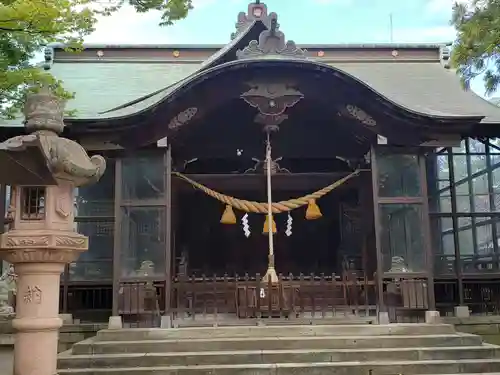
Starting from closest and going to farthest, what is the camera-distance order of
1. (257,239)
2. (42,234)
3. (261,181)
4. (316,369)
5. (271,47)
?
(42,234)
(316,369)
(271,47)
(261,181)
(257,239)

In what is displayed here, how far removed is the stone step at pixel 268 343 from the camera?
8000mm

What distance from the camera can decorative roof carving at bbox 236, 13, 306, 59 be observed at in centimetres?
988

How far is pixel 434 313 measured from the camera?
9.45 meters

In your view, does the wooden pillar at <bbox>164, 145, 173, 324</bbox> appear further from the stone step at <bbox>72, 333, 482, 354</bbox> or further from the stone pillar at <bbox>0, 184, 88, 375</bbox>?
the stone pillar at <bbox>0, 184, 88, 375</bbox>

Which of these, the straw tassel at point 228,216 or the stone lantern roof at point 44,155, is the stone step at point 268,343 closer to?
the straw tassel at point 228,216

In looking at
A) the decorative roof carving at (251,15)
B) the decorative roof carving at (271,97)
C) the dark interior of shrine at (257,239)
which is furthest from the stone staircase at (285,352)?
A: the decorative roof carving at (251,15)

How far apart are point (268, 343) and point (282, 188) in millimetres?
4961

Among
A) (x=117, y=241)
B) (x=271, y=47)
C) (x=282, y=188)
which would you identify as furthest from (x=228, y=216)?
(x=271, y=47)

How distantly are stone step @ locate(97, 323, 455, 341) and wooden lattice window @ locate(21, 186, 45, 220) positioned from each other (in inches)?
133

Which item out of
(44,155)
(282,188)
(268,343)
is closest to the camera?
(44,155)

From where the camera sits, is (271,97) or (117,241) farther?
(271,97)

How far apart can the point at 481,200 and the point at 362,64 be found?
21.4 ft

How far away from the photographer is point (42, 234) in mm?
5512

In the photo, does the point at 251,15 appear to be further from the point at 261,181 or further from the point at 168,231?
the point at 168,231
